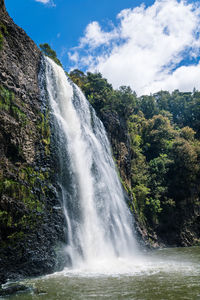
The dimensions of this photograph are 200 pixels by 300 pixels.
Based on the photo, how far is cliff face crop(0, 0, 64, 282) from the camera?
28.2 ft

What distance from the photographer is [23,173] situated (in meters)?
10.1

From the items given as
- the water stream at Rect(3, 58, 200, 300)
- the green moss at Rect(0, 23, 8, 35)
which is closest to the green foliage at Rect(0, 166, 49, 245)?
the water stream at Rect(3, 58, 200, 300)

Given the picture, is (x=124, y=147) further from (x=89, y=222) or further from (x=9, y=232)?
(x=9, y=232)

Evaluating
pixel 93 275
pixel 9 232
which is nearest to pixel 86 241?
pixel 93 275

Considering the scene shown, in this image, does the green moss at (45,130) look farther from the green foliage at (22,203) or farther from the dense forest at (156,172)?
the dense forest at (156,172)

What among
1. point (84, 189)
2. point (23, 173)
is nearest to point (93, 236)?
point (84, 189)

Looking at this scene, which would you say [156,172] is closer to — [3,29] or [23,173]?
[23,173]

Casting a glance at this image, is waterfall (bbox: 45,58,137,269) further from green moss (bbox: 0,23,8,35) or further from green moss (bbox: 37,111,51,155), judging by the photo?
green moss (bbox: 0,23,8,35)

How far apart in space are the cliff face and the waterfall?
95 cm

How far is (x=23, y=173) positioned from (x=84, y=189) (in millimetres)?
4004

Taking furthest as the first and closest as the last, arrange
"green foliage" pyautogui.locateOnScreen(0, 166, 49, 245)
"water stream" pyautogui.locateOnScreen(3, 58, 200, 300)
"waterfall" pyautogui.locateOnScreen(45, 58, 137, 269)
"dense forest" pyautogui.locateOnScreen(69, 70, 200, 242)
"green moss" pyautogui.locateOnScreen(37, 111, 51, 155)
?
"dense forest" pyautogui.locateOnScreen(69, 70, 200, 242)
"green moss" pyautogui.locateOnScreen(37, 111, 51, 155)
"waterfall" pyautogui.locateOnScreen(45, 58, 137, 269)
"green foliage" pyautogui.locateOnScreen(0, 166, 49, 245)
"water stream" pyautogui.locateOnScreen(3, 58, 200, 300)

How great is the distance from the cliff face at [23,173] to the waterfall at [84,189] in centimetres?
95

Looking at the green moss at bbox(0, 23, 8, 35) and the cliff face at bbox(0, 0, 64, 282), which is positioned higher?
the green moss at bbox(0, 23, 8, 35)

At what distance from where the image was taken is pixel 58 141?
1314 cm
